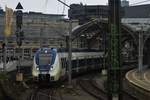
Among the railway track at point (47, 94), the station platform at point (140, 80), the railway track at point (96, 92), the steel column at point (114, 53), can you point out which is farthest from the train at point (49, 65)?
the steel column at point (114, 53)

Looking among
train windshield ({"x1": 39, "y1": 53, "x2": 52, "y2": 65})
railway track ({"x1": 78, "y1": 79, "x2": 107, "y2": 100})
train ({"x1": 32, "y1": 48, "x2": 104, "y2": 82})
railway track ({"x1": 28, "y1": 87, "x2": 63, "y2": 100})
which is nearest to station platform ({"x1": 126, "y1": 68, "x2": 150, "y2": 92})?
railway track ({"x1": 78, "y1": 79, "x2": 107, "y2": 100})

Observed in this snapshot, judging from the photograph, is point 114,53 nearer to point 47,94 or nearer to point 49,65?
point 47,94

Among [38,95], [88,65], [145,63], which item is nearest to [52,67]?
[38,95]

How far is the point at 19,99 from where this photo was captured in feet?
98.6

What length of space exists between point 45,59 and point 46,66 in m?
0.79

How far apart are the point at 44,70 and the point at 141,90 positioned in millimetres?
9574

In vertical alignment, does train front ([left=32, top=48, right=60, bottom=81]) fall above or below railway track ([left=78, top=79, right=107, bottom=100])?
above

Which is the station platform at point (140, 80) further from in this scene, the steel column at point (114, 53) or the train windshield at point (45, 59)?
the steel column at point (114, 53)

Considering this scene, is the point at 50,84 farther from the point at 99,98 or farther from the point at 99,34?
the point at 99,34

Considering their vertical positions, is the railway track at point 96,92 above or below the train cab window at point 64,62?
below

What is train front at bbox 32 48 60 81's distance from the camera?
3869 centimetres

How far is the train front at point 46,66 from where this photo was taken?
38688mm

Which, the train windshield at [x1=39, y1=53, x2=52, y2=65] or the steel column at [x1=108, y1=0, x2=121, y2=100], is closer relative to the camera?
Answer: the steel column at [x1=108, y1=0, x2=121, y2=100]

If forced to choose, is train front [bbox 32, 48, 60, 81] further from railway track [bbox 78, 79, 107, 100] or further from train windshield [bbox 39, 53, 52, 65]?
railway track [bbox 78, 79, 107, 100]
